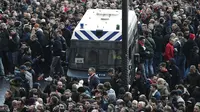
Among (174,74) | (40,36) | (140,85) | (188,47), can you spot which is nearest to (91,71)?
(140,85)

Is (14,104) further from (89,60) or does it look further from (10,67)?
(10,67)

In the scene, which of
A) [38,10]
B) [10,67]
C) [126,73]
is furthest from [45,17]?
[126,73]

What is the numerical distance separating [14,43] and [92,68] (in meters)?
5.98

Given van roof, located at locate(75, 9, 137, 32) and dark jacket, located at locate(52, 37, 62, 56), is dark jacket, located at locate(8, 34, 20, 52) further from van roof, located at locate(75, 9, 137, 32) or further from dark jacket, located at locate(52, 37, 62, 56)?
van roof, located at locate(75, 9, 137, 32)

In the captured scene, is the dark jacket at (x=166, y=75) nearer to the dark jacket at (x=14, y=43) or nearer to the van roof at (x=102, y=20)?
the van roof at (x=102, y=20)

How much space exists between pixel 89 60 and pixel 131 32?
197 centimetres

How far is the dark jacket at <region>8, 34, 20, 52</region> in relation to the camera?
94.6ft

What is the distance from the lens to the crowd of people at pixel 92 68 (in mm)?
21359

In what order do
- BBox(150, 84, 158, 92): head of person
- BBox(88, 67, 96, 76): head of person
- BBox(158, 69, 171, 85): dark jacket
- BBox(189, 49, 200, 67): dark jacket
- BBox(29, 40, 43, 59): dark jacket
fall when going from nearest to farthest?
BBox(150, 84, 158, 92): head of person → BBox(88, 67, 96, 76): head of person → BBox(158, 69, 171, 85): dark jacket → BBox(189, 49, 200, 67): dark jacket → BBox(29, 40, 43, 59): dark jacket

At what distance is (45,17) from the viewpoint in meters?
32.6

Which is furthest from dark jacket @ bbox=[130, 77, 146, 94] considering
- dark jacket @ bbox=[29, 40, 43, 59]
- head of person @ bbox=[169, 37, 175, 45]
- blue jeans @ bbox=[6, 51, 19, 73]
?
blue jeans @ bbox=[6, 51, 19, 73]

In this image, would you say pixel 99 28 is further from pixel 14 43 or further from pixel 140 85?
pixel 14 43

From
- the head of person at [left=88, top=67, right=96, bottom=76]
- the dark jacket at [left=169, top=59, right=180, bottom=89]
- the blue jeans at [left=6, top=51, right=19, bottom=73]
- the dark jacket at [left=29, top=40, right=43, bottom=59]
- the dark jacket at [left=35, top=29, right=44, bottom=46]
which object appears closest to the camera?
the head of person at [left=88, top=67, right=96, bottom=76]

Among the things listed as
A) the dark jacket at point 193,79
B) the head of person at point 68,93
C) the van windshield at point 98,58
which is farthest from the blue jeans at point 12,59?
the dark jacket at point 193,79
